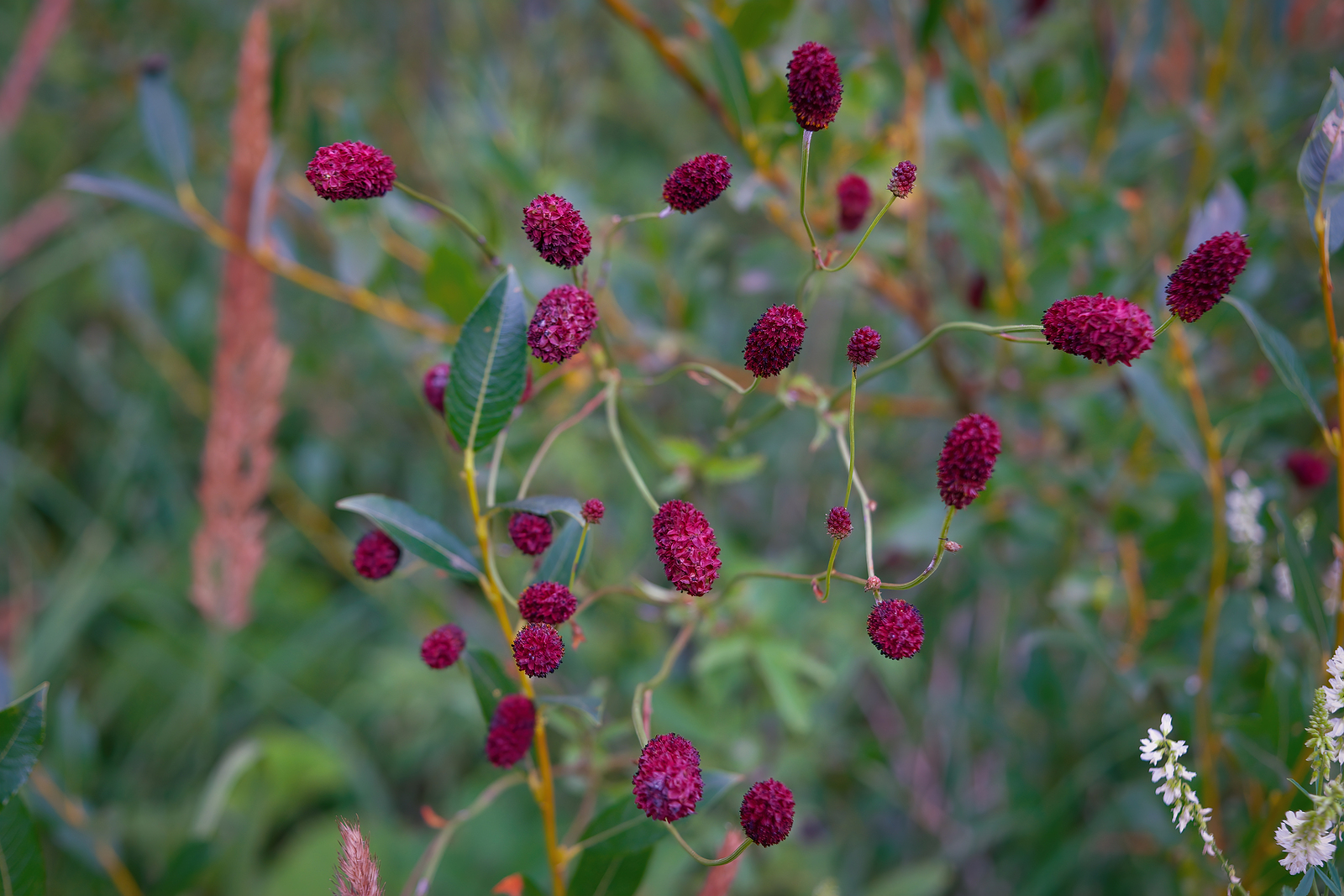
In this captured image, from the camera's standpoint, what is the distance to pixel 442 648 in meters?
0.47

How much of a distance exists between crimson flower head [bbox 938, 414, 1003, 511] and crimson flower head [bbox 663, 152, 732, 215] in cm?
18

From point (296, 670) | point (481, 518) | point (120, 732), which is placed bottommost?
point (120, 732)

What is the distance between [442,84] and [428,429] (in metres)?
0.85

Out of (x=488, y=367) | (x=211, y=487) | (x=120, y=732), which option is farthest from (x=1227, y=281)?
(x=120, y=732)

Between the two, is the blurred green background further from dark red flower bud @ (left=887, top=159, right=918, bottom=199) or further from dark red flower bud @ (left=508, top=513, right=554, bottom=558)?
dark red flower bud @ (left=887, top=159, right=918, bottom=199)

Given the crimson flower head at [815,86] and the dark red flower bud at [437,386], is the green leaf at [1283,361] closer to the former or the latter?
the crimson flower head at [815,86]

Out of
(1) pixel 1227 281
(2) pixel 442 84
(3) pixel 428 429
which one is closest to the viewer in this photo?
(1) pixel 1227 281

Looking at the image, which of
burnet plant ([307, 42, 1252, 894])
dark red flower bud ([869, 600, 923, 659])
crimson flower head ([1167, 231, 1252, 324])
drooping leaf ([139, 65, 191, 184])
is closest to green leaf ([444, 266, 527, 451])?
burnet plant ([307, 42, 1252, 894])

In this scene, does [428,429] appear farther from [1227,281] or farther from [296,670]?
[1227,281]

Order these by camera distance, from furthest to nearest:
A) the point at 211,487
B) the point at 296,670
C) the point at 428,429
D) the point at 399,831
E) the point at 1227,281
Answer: the point at 428,429
the point at 296,670
the point at 399,831
the point at 211,487
the point at 1227,281

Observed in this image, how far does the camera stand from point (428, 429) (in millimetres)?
1788

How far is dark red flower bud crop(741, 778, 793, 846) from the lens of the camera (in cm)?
39

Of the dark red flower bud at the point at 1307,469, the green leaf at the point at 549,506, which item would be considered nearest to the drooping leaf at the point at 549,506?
the green leaf at the point at 549,506

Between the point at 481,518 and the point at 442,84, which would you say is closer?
the point at 481,518
